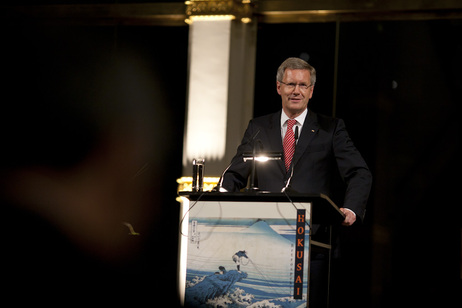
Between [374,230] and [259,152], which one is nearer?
[259,152]

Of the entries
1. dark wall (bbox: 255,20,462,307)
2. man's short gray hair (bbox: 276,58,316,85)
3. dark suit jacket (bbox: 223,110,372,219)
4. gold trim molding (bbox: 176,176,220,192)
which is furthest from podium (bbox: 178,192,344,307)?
gold trim molding (bbox: 176,176,220,192)

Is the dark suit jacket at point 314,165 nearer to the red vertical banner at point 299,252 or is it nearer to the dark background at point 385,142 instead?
the red vertical banner at point 299,252

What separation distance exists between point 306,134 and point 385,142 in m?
2.13

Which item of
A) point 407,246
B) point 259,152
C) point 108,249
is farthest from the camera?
point 108,249

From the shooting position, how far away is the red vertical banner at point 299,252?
3018mm

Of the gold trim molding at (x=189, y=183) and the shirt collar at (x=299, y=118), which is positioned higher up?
the shirt collar at (x=299, y=118)

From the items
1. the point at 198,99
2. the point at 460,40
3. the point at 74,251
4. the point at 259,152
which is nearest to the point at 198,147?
the point at 198,99

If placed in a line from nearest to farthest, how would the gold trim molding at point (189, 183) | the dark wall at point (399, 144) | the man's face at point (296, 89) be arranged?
the man's face at point (296, 89) → the dark wall at point (399, 144) → the gold trim molding at point (189, 183)

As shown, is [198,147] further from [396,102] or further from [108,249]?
[396,102]

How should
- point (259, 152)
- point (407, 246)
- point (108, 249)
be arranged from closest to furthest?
1. point (259, 152)
2. point (407, 246)
3. point (108, 249)

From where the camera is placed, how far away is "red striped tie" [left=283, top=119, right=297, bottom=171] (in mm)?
3725

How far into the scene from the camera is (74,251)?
237 inches

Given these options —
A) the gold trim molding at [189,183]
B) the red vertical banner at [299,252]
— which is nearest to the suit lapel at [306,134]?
the red vertical banner at [299,252]

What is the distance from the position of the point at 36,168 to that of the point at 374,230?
9.35ft
